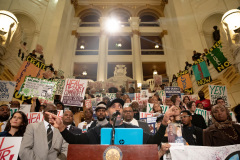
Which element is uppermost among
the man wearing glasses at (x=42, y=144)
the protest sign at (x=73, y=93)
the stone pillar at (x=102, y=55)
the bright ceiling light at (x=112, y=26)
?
the bright ceiling light at (x=112, y=26)

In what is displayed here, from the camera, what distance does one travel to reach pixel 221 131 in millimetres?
2475

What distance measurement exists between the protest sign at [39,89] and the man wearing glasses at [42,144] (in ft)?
9.00

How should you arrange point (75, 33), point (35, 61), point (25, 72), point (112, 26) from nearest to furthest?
1. point (25, 72)
2. point (35, 61)
3. point (75, 33)
4. point (112, 26)

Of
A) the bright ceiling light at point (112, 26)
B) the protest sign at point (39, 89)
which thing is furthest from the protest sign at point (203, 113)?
the bright ceiling light at point (112, 26)

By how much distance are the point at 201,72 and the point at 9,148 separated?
775 cm

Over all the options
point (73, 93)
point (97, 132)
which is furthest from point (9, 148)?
point (73, 93)

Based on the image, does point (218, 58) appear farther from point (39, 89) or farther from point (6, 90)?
point (6, 90)

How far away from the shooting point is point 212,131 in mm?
2512

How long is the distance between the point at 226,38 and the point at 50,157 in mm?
6923

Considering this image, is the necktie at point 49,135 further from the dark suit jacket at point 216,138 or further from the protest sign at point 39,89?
the protest sign at point 39,89

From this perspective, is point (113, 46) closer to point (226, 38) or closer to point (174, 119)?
point (226, 38)

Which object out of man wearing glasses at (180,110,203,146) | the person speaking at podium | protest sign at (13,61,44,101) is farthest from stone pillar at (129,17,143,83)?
the person speaking at podium

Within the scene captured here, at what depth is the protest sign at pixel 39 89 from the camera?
191 inches

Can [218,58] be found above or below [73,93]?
above
